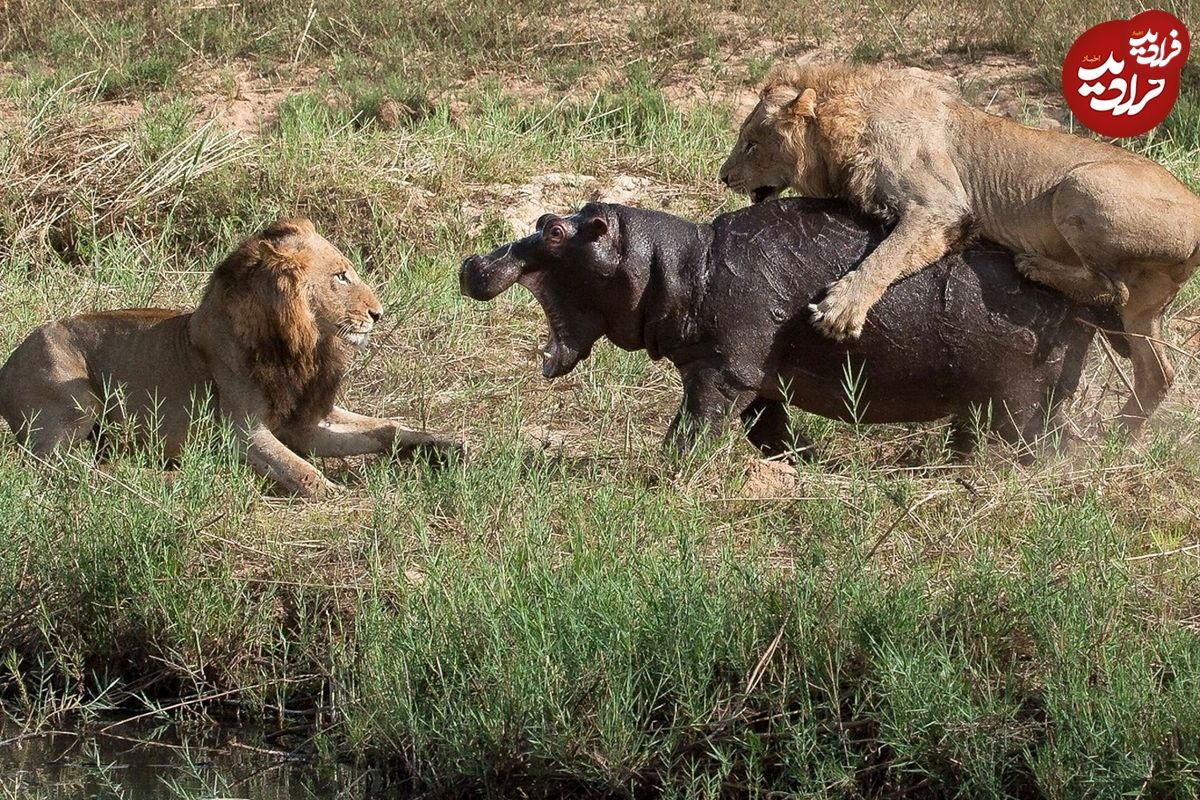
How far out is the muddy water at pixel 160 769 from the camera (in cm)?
547

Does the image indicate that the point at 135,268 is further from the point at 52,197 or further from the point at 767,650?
the point at 767,650

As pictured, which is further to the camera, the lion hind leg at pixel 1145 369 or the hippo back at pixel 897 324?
the lion hind leg at pixel 1145 369

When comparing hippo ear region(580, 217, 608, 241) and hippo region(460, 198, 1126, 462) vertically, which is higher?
hippo ear region(580, 217, 608, 241)

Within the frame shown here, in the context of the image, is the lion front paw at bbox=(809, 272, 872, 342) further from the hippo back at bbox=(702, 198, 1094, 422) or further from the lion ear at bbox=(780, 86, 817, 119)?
the lion ear at bbox=(780, 86, 817, 119)

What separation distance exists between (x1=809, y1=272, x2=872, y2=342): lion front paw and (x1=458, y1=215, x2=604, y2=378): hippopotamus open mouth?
844mm

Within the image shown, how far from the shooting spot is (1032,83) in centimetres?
1243

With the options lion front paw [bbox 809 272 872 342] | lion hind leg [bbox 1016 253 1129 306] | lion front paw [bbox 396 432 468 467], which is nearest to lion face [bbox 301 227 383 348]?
lion front paw [bbox 396 432 468 467]

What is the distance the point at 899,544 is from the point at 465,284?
2044 millimetres

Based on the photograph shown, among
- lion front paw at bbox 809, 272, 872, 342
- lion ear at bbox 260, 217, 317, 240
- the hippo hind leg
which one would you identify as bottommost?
the hippo hind leg

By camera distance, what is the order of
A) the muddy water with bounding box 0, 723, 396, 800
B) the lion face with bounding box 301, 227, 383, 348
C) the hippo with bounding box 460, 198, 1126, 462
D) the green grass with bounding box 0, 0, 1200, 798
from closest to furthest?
the green grass with bounding box 0, 0, 1200, 798 < the muddy water with bounding box 0, 723, 396, 800 < the hippo with bounding box 460, 198, 1126, 462 < the lion face with bounding box 301, 227, 383, 348

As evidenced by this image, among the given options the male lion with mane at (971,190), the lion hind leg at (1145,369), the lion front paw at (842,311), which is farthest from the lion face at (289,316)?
the lion hind leg at (1145,369)

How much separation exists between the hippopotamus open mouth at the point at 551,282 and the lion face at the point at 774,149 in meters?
0.86

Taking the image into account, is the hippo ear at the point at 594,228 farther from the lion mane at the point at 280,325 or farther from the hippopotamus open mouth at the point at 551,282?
the lion mane at the point at 280,325

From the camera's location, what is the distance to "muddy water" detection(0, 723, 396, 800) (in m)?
5.47
